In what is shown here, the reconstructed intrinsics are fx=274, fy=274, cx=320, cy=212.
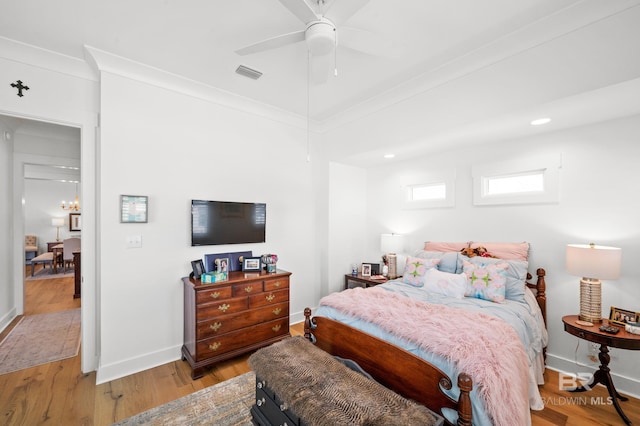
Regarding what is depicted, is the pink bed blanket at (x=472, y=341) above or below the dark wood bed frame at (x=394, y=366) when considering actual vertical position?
above

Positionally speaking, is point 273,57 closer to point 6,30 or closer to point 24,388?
point 6,30

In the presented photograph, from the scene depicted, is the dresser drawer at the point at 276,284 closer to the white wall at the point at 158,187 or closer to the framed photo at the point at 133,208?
the white wall at the point at 158,187

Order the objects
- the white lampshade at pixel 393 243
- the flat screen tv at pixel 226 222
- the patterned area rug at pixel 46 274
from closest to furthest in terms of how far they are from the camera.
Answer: the flat screen tv at pixel 226 222 < the white lampshade at pixel 393 243 < the patterned area rug at pixel 46 274

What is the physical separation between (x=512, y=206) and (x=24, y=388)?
4961 mm

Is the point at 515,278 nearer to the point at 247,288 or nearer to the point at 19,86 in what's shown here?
the point at 247,288

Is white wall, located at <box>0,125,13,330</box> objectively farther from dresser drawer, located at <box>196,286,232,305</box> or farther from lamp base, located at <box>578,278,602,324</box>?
lamp base, located at <box>578,278,602,324</box>

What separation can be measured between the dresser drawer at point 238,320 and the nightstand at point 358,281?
113 cm

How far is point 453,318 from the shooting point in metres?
2.00

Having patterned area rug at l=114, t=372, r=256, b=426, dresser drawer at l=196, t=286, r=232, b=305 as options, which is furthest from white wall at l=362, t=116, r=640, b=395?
patterned area rug at l=114, t=372, r=256, b=426

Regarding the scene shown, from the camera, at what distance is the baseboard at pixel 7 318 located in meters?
3.67

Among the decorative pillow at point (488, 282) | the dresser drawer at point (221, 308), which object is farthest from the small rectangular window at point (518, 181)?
the dresser drawer at point (221, 308)

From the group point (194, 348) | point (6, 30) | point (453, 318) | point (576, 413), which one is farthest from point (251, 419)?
point (6, 30)

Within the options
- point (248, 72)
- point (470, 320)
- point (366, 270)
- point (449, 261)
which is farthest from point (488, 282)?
point (248, 72)

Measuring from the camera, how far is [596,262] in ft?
7.23
